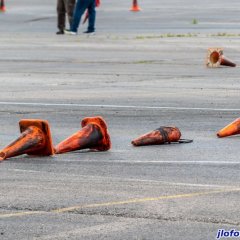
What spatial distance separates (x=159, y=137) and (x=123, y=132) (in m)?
1.07

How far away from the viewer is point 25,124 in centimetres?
1116

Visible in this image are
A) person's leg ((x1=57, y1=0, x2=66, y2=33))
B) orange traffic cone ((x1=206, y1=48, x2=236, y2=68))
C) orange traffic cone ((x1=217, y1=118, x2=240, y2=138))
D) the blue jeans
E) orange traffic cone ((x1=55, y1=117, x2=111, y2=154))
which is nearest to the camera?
orange traffic cone ((x1=55, y1=117, x2=111, y2=154))

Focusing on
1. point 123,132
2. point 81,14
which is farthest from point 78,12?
point 123,132

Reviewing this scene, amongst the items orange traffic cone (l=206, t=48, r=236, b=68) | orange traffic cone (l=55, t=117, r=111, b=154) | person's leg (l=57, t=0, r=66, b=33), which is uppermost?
orange traffic cone (l=55, t=117, r=111, b=154)

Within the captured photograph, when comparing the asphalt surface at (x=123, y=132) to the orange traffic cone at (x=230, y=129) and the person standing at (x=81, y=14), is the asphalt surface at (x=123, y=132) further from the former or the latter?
the person standing at (x=81, y=14)

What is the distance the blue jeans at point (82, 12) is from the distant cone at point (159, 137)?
17.7m

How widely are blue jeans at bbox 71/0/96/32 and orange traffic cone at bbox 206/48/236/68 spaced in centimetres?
877

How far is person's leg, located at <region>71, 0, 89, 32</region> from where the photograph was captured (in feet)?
96.0

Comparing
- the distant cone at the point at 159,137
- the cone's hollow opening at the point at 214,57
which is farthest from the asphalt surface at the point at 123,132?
the cone's hollow opening at the point at 214,57

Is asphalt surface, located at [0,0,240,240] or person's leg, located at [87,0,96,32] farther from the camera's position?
person's leg, located at [87,0,96,32]

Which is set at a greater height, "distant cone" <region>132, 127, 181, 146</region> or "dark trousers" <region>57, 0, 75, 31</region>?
"distant cone" <region>132, 127, 181, 146</region>

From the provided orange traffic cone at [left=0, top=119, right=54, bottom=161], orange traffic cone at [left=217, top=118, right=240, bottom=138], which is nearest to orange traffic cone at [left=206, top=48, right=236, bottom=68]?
orange traffic cone at [left=217, top=118, right=240, bottom=138]

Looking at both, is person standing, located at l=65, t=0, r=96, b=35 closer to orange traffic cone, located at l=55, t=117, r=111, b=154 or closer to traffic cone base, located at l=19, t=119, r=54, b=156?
orange traffic cone, located at l=55, t=117, r=111, b=154

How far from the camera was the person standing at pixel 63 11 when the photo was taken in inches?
1170
